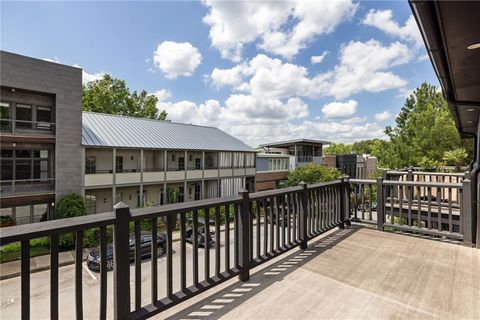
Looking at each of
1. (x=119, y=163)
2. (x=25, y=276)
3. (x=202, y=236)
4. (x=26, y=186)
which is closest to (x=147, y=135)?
(x=119, y=163)

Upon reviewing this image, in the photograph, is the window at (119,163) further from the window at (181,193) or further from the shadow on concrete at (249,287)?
the shadow on concrete at (249,287)

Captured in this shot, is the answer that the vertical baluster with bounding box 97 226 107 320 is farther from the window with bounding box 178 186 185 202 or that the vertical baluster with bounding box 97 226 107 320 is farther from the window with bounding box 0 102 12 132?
the window with bounding box 178 186 185 202

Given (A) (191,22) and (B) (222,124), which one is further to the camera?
(B) (222,124)

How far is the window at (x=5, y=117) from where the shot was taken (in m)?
11.5

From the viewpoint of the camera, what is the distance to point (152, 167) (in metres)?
18.2

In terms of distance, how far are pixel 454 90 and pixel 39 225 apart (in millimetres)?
4467

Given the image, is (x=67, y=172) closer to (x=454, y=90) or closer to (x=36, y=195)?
(x=36, y=195)

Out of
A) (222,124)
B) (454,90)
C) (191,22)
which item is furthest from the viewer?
(222,124)

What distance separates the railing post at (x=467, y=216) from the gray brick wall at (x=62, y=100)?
14.9 m

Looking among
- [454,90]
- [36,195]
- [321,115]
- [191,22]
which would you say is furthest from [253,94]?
[454,90]

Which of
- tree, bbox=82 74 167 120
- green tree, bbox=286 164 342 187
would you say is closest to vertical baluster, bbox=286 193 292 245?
green tree, bbox=286 164 342 187

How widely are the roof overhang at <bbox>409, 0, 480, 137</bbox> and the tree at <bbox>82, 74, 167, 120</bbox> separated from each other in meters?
24.4

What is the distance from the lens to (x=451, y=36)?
6.07 ft

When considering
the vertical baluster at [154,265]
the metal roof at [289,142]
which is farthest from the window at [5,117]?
the metal roof at [289,142]
